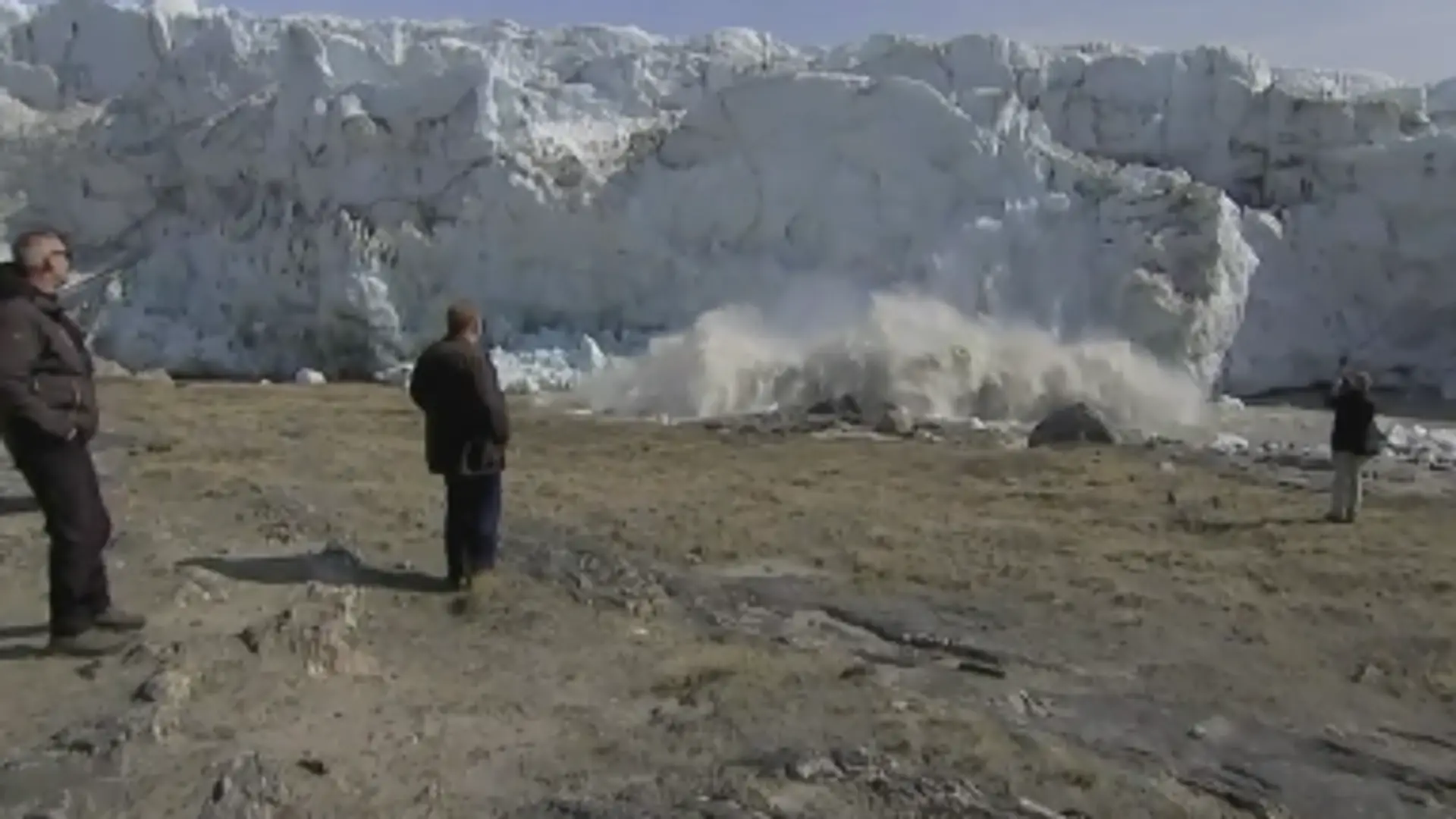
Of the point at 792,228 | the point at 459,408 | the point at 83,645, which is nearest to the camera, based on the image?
the point at 83,645

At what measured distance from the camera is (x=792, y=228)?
1962 centimetres

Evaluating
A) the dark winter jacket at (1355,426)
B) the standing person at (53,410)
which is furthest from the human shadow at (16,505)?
A: the dark winter jacket at (1355,426)

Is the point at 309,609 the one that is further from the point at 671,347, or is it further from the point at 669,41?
the point at 669,41

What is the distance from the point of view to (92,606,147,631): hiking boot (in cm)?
483

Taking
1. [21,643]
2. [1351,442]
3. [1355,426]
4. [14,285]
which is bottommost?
[21,643]

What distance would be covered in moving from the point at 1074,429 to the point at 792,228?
279 inches

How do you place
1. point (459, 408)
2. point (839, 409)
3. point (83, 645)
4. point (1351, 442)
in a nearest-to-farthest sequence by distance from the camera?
point (83, 645) < point (459, 408) < point (1351, 442) < point (839, 409)

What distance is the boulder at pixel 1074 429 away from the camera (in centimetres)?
1336

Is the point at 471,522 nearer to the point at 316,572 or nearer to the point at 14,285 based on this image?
the point at 316,572

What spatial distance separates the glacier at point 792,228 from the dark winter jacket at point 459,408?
10.1m

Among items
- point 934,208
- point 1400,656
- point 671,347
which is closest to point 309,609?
point 1400,656

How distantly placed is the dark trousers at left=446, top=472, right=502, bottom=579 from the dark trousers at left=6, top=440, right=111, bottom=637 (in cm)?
137

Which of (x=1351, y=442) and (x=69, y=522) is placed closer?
(x=69, y=522)

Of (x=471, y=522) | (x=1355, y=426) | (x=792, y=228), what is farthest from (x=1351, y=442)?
(x=792, y=228)
